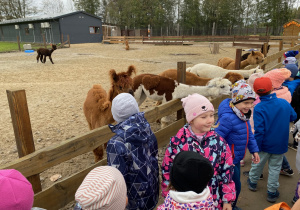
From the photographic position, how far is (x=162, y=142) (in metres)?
3.64

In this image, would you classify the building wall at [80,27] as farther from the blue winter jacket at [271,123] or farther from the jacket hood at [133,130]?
the jacket hood at [133,130]

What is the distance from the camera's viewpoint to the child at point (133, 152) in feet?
5.53

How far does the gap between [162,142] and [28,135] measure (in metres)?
2.16

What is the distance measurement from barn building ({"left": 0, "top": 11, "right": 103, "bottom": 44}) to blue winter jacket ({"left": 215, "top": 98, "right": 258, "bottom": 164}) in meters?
32.1

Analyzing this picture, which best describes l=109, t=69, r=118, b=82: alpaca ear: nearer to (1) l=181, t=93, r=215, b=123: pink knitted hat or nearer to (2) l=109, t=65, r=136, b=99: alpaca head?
(2) l=109, t=65, r=136, b=99: alpaca head

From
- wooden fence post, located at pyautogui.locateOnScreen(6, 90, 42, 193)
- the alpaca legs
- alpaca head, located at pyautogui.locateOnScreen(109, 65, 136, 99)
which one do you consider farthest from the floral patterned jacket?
alpaca head, located at pyautogui.locateOnScreen(109, 65, 136, 99)

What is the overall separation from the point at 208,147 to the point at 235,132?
22.9 inches

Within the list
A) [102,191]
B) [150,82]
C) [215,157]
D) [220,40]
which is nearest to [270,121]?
[215,157]

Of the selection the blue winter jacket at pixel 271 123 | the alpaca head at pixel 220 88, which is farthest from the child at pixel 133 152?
the alpaca head at pixel 220 88

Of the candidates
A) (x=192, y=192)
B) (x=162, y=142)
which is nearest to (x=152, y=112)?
(x=162, y=142)

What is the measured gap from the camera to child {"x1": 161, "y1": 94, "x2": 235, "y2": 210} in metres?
1.81

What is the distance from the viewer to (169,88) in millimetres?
4676

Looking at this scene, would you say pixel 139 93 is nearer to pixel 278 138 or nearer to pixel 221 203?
pixel 278 138

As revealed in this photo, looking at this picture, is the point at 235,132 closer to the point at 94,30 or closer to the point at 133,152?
the point at 133,152
